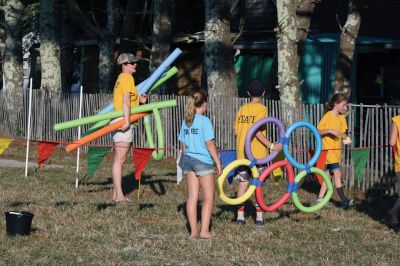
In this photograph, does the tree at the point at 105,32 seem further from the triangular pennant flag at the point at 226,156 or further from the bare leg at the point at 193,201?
the bare leg at the point at 193,201

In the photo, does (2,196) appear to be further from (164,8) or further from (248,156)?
(164,8)

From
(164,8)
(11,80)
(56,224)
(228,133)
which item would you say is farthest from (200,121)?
(11,80)

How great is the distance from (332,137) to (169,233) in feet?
10.2

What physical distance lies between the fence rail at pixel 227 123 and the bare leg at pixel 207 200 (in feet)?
8.57

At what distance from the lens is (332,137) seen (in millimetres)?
11734

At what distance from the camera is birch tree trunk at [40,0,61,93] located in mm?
22703

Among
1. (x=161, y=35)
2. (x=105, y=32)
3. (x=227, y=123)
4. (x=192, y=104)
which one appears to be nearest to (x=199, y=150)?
(x=192, y=104)

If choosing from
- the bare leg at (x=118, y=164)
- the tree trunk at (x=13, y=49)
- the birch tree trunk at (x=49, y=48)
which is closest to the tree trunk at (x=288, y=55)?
the bare leg at (x=118, y=164)

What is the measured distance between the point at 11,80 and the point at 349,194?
13076 millimetres

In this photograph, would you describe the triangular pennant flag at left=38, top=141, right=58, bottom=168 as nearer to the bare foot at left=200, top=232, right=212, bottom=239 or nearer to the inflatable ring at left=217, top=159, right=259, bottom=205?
the inflatable ring at left=217, top=159, right=259, bottom=205

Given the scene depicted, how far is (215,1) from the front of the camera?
18.2 m

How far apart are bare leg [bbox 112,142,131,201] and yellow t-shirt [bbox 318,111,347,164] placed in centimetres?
267

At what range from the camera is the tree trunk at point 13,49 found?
78.1ft

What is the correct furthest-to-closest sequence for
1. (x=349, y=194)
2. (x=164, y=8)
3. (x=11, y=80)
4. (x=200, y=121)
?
(x=11, y=80)
(x=164, y=8)
(x=349, y=194)
(x=200, y=121)
